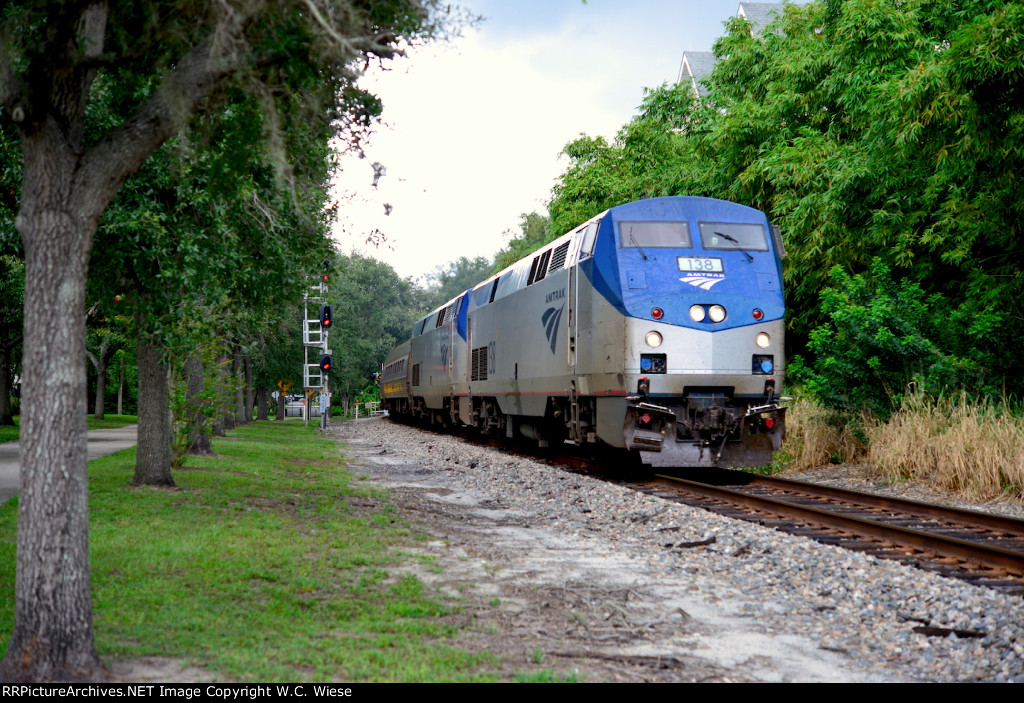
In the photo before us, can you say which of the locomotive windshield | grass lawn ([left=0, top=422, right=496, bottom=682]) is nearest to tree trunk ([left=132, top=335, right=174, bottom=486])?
grass lawn ([left=0, top=422, right=496, bottom=682])

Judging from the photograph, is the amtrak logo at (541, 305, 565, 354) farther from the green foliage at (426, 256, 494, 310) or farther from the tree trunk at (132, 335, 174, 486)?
the green foliage at (426, 256, 494, 310)

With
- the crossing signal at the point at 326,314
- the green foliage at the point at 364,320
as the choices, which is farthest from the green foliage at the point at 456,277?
the crossing signal at the point at 326,314

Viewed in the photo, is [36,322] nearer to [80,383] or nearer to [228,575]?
[80,383]

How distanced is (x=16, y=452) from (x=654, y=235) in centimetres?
1344

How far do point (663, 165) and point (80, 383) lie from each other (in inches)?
1103

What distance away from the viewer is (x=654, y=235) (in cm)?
1371

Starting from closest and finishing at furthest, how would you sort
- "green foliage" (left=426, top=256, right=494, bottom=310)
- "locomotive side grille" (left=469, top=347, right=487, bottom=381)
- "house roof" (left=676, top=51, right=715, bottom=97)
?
"locomotive side grille" (left=469, top=347, right=487, bottom=381)
"house roof" (left=676, top=51, right=715, bottom=97)
"green foliage" (left=426, top=256, right=494, bottom=310)

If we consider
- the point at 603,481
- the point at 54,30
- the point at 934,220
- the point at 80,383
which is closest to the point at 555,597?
the point at 80,383

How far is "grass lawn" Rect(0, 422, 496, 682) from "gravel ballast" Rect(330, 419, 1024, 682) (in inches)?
16.3

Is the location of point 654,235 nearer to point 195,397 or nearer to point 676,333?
point 676,333

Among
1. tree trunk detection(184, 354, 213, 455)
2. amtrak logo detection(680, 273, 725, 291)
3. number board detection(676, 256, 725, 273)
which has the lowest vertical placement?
tree trunk detection(184, 354, 213, 455)

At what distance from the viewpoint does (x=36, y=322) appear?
4832 millimetres

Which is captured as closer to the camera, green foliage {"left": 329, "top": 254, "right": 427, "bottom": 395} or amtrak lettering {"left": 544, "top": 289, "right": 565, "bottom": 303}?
amtrak lettering {"left": 544, "top": 289, "right": 565, "bottom": 303}

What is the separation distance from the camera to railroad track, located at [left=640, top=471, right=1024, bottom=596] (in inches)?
300
